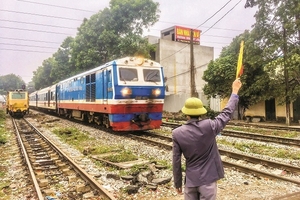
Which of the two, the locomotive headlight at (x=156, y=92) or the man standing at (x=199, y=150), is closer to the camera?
the man standing at (x=199, y=150)

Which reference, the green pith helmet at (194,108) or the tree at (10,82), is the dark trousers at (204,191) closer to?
the green pith helmet at (194,108)

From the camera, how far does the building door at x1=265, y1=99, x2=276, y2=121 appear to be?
65.6 feet

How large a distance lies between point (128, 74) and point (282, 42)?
10155 mm

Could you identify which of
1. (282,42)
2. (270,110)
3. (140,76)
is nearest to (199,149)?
(140,76)

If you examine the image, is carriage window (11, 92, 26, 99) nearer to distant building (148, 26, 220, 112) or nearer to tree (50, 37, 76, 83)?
tree (50, 37, 76, 83)

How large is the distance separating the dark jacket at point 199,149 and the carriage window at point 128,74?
9.11 meters

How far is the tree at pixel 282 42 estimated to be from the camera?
16188 millimetres

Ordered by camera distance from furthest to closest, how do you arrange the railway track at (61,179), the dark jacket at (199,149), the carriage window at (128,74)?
the carriage window at (128,74) → the railway track at (61,179) → the dark jacket at (199,149)

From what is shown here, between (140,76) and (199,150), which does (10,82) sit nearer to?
(140,76)

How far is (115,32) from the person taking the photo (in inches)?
1071

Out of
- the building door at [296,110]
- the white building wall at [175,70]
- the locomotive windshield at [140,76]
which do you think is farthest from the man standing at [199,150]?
the white building wall at [175,70]

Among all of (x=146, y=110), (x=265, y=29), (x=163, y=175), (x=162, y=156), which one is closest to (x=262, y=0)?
(x=265, y=29)

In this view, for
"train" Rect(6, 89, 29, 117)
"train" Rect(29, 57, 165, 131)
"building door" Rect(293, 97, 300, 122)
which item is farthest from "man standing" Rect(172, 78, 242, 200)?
"train" Rect(6, 89, 29, 117)

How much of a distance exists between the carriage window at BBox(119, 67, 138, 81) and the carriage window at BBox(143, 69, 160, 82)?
48cm
